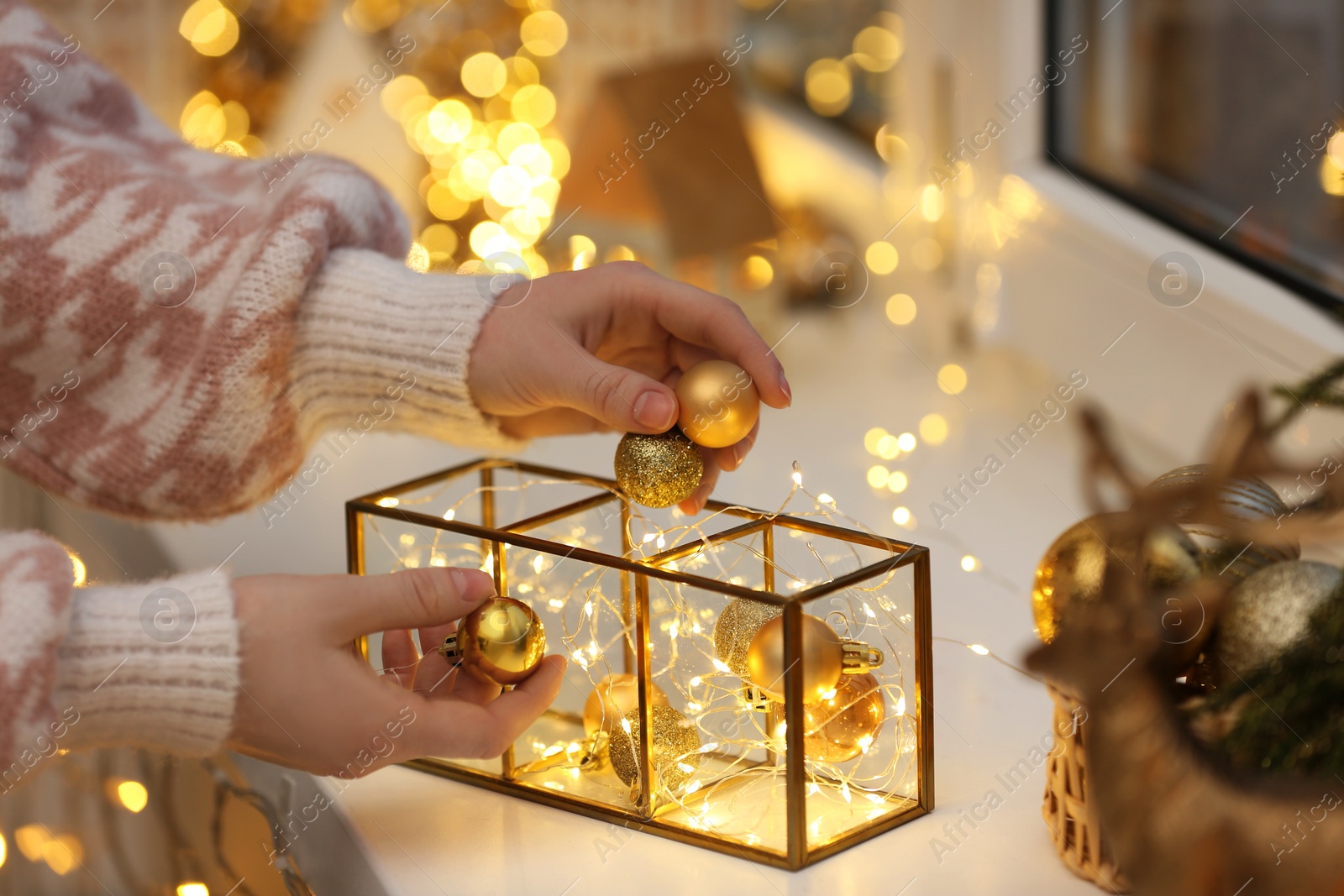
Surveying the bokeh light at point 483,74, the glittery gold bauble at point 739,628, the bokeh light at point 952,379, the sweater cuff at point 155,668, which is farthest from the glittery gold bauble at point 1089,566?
the bokeh light at point 483,74

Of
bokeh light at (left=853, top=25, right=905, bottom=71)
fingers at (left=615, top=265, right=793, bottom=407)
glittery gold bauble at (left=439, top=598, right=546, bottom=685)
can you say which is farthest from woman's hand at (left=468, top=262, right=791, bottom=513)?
bokeh light at (left=853, top=25, right=905, bottom=71)

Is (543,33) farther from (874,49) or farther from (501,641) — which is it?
(501,641)

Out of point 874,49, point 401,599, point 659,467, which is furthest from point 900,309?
point 401,599

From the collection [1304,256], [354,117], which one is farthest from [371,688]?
[354,117]

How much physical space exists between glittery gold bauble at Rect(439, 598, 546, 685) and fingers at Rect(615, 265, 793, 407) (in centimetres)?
16

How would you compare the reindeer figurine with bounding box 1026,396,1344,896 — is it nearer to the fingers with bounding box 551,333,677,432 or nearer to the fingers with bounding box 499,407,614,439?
the fingers with bounding box 551,333,677,432

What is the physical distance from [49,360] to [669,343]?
1.14ft

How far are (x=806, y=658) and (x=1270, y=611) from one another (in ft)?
0.60

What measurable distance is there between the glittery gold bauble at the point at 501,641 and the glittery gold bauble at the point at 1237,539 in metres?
0.29

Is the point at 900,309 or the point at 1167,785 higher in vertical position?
the point at 900,309

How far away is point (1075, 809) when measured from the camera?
54 centimetres

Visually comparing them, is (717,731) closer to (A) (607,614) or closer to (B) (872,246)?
(A) (607,614)

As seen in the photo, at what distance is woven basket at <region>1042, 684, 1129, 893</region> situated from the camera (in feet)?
1.72

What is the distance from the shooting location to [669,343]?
28.8 inches
